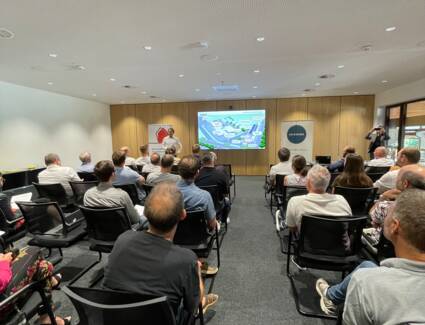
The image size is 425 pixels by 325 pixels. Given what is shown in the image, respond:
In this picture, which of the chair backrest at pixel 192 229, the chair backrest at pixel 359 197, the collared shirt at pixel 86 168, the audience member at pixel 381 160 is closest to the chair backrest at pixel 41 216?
the chair backrest at pixel 192 229

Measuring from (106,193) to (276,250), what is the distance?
2267 millimetres

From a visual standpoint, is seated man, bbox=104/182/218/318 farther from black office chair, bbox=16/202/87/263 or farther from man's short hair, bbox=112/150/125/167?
man's short hair, bbox=112/150/125/167

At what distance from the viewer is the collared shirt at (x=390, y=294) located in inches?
32.9

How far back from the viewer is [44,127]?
6.88 m

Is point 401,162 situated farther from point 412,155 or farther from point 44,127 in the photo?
point 44,127

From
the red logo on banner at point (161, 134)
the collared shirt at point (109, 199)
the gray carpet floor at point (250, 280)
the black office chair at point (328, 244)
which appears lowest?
the gray carpet floor at point (250, 280)

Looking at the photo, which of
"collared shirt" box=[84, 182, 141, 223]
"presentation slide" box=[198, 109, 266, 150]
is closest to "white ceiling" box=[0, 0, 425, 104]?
"collared shirt" box=[84, 182, 141, 223]

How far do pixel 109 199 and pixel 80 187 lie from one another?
1.18m

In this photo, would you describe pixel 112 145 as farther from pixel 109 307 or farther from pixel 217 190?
pixel 109 307

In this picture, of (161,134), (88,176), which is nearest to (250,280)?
(88,176)

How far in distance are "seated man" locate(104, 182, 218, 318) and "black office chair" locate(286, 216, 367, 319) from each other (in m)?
1.14

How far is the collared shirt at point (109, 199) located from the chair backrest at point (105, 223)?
0.13 m

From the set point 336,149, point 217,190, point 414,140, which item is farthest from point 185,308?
point 336,149

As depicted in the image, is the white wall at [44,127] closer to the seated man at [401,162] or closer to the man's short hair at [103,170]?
the man's short hair at [103,170]
